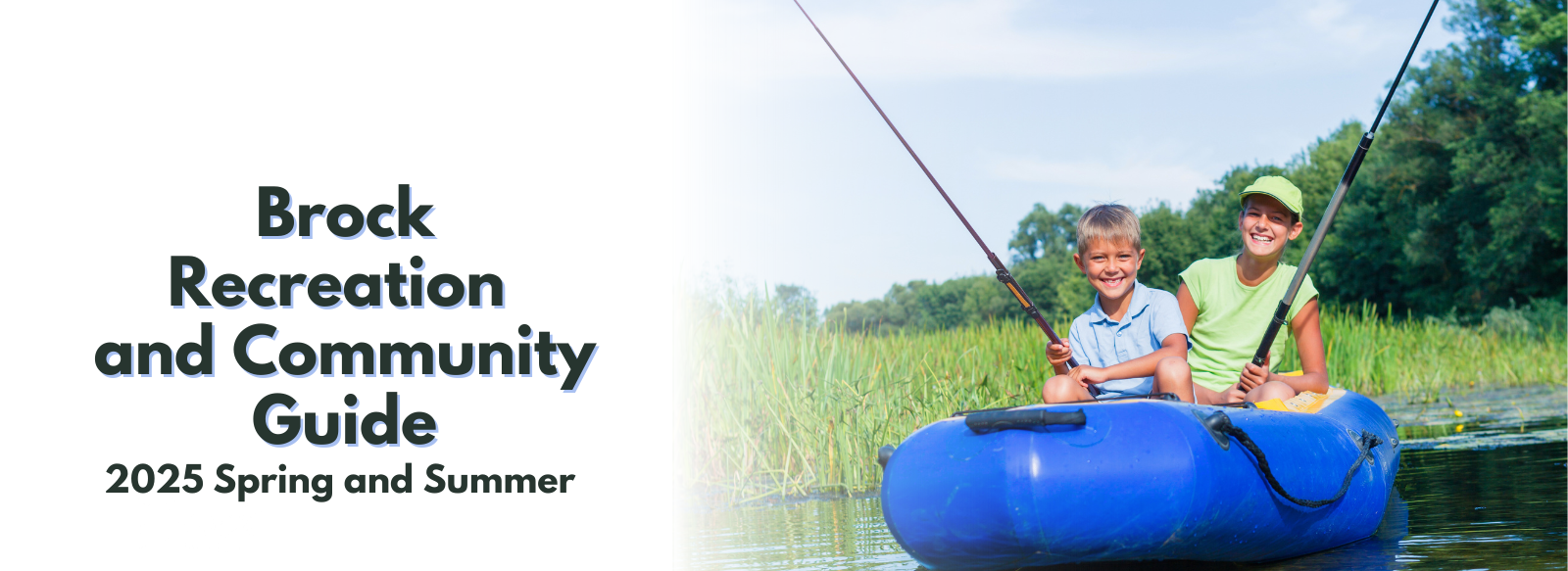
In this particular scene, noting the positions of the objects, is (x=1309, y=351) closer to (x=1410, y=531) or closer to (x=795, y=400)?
(x=1410, y=531)

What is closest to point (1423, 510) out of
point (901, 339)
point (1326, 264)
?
point (901, 339)

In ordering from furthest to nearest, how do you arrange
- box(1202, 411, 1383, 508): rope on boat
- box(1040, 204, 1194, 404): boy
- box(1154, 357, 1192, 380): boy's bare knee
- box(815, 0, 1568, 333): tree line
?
box(815, 0, 1568, 333): tree line, box(1040, 204, 1194, 404): boy, box(1154, 357, 1192, 380): boy's bare knee, box(1202, 411, 1383, 508): rope on boat

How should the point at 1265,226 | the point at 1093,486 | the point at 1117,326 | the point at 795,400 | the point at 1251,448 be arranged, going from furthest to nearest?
the point at 795,400 < the point at 1265,226 < the point at 1117,326 < the point at 1251,448 < the point at 1093,486

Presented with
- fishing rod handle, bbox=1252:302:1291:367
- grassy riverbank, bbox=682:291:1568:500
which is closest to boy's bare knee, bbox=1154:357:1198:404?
fishing rod handle, bbox=1252:302:1291:367

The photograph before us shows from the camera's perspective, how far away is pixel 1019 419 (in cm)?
340

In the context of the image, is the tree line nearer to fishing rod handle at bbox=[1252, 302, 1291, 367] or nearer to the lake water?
the lake water

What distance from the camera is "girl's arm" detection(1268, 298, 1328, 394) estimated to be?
4.52m

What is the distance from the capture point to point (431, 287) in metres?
5.49

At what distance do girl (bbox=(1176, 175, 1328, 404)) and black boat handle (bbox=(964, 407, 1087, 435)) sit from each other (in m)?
1.25

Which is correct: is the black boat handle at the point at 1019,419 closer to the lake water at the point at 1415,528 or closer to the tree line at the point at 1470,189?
the lake water at the point at 1415,528

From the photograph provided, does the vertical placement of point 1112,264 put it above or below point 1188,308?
above

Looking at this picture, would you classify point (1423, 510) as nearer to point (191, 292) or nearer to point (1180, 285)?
point (1180, 285)

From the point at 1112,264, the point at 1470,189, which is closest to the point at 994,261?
the point at 1112,264

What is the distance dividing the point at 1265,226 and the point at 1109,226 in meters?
0.69
